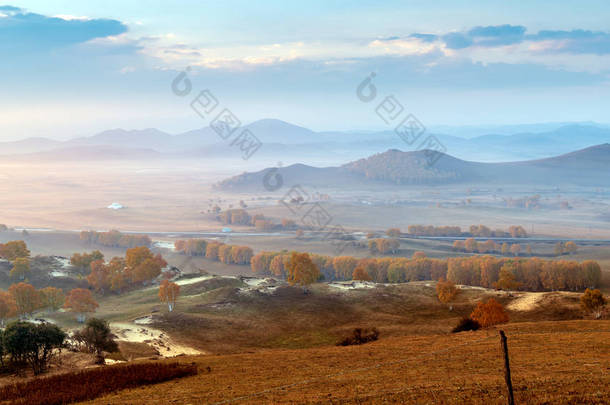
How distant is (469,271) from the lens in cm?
14562

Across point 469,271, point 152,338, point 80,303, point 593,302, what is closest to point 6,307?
point 80,303

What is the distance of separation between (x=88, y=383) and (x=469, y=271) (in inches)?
5203

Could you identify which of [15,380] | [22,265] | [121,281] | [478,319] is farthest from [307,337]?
[22,265]

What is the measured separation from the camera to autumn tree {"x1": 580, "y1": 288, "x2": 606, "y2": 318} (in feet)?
216

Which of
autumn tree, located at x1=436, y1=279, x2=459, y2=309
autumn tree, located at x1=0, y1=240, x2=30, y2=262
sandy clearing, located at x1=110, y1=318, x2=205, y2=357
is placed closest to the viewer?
sandy clearing, located at x1=110, y1=318, x2=205, y2=357

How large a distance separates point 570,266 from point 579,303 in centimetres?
6649

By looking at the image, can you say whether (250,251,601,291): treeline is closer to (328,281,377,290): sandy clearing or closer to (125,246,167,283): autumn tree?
(328,281,377,290): sandy clearing

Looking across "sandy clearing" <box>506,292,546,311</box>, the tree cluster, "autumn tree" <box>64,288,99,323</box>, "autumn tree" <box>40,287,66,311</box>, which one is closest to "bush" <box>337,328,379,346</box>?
"sandy clearing" <box>506,292,546,311</box>

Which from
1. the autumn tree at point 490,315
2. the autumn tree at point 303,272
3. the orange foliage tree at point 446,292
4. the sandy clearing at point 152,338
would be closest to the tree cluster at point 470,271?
the autumn tree at point 303,272

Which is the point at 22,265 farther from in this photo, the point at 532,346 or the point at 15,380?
the point at 532,346

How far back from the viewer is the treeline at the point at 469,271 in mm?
125562

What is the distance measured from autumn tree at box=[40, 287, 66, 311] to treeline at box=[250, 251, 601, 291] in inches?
2213

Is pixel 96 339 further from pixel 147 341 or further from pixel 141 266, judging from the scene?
pixel 141 266

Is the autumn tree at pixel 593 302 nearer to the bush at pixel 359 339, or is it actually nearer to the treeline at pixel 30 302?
the bush at pixel 359 339
